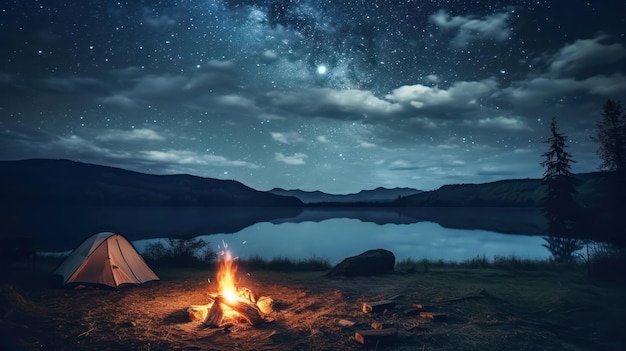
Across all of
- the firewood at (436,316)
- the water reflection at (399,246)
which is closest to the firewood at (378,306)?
the firewood at (436,316)

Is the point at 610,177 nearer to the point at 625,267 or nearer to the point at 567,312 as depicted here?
the point at 625,267

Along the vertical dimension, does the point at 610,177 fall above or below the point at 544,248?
above

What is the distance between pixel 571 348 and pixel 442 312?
3.27 m

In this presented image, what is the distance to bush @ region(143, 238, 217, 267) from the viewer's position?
79.6ft

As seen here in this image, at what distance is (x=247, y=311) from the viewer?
10.4 meters

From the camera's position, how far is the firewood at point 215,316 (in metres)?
10.3

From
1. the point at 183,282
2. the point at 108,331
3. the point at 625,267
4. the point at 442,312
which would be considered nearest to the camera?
the point at 108,331

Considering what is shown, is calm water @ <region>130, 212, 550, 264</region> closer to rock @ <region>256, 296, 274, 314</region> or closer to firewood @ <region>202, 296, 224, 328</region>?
rock @ <region>256, 296, 274, 314</region>

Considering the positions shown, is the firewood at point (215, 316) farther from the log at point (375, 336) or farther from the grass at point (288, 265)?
the grass at point (288, 265)

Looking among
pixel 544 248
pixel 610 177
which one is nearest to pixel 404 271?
pixel 610 177

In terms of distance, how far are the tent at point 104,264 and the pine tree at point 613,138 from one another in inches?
1068

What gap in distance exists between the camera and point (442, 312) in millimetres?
10750

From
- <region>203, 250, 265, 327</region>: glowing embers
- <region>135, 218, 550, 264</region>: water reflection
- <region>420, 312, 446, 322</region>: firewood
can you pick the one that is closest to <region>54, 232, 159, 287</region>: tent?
<region>203, 250, 265, 327</region>: glowing embers

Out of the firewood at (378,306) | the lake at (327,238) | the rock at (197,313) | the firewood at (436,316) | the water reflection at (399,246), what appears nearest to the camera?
the firewood at (436,316)
